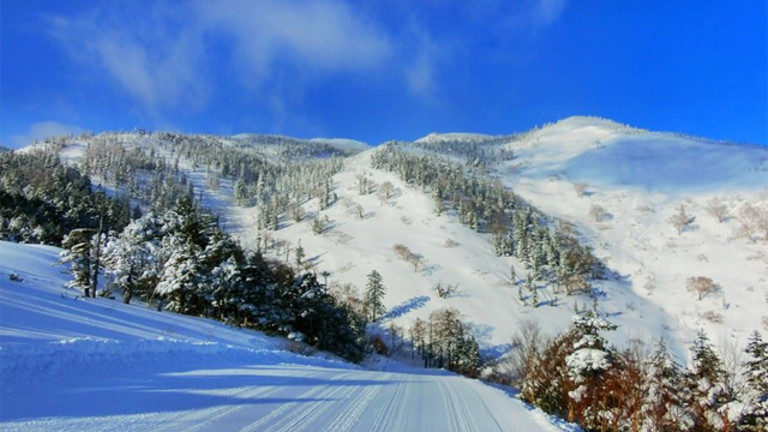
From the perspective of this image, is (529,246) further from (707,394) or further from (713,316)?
(707,394)

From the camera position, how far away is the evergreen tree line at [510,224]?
11894 cm

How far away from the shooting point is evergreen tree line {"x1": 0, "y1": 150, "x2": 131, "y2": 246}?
2564 inches

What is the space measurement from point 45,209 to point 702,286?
167m

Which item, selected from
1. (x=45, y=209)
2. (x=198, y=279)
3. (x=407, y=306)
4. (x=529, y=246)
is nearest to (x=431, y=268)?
(x=407, y=306)

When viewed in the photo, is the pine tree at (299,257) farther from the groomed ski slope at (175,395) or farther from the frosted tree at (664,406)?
the groomed ski slope at (175,395)

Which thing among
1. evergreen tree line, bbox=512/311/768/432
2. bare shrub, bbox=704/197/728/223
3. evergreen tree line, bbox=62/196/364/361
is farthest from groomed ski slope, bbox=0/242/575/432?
bare shrub, bbox=704/197/728/223

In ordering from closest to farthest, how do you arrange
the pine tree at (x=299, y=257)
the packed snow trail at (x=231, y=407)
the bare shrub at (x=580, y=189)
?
the packed snow trail at (x=231, y=407) < the pine tree at (x=299, y=257) < the bare shrub at (x=580, y=189)

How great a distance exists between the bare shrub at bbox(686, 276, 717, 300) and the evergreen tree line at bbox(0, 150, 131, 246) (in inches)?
5691

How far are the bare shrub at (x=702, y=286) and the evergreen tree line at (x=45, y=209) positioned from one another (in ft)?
474

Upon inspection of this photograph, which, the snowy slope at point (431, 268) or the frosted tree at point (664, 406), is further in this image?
the snowy slope at point (431, 268)

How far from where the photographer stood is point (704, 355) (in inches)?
945

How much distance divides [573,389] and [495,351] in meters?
68.2

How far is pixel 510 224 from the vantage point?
497 ft

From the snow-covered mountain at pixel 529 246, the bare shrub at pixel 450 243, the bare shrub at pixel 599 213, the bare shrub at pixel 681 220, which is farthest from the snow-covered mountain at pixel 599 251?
the bare shrub at pixel 681 220
